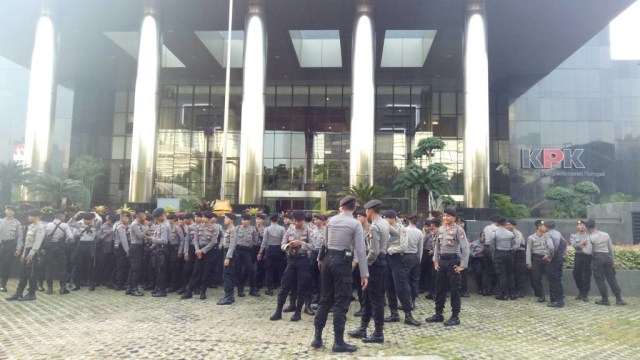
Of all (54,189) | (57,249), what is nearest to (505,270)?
(57,249)

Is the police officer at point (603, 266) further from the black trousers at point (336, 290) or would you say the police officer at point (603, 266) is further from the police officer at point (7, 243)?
the police officer at point (7, 243)

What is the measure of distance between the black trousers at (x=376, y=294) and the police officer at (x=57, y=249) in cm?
738

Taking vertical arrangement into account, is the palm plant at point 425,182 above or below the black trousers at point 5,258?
above

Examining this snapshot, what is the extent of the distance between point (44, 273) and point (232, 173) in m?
20.0

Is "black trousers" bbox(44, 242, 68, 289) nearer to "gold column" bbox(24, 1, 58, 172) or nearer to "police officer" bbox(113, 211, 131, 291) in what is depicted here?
"police officer" bbox(113, 211, 131, 291)

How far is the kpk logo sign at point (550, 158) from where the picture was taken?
27859mm

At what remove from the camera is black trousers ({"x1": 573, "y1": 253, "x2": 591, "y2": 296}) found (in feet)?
32.9

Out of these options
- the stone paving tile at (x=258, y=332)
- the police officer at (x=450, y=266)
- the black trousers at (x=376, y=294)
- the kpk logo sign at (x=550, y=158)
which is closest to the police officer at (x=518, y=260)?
the stone paving tile at (x=258, y=332)

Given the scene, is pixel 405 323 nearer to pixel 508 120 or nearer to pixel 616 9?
pixel 616 9

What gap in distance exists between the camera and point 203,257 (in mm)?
9828

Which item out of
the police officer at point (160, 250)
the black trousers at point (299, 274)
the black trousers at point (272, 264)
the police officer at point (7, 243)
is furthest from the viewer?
the police officer at point (7, 243)

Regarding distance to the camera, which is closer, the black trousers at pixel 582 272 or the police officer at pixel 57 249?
the police officer at pixel 57 249

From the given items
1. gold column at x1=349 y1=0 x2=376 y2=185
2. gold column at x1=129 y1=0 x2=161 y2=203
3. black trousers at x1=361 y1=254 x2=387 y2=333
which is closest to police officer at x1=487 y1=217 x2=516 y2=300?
black trousers at x1=361 y1=254 x2=387 y2=333

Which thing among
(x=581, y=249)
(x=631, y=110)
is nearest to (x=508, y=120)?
(x=631, y=110)
